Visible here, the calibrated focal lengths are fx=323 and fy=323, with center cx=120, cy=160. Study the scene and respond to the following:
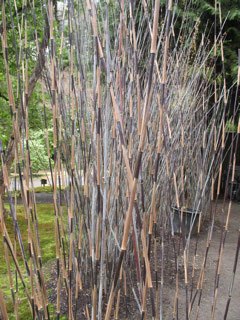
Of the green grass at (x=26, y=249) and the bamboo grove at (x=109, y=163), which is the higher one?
the bamboo grove at (x=109, y=163)

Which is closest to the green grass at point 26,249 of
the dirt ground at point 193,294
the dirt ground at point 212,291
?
the dirt ground at point 193,294

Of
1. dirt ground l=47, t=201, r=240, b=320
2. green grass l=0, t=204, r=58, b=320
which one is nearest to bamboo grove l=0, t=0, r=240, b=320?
dirt ground l=47, t=201, r=240, b=320

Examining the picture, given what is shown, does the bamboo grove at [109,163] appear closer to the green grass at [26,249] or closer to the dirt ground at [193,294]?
the dirt ground at [193,294]

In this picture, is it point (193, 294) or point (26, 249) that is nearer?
point (193, 294)

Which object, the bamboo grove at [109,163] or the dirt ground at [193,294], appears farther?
the dirt ground at [193,294]

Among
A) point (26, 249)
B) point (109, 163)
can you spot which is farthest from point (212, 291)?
point (26, 249)

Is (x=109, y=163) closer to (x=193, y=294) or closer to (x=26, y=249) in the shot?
(x=193, y=294)

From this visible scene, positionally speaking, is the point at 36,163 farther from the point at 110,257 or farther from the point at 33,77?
the point at 110,257

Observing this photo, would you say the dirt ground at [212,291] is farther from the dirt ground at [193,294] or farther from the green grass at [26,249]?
the green grass at [26,249]


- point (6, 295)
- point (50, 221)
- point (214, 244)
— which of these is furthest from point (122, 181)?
point (50, 221)

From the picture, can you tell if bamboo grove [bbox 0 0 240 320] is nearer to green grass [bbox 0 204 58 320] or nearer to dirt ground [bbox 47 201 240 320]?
dirt ground [bbox 47 201 240 320]

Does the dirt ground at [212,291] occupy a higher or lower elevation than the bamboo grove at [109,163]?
lower

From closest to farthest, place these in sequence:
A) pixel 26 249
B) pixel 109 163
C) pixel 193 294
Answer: pixel 109 163 < pixel 193 294 < pixel 26 249

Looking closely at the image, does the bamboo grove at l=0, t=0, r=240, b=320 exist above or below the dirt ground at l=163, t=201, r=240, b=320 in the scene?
above
